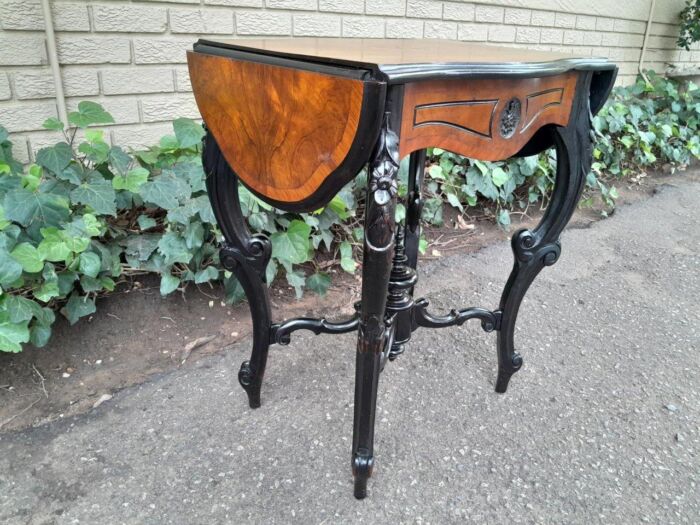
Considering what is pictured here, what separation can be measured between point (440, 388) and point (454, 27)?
2.42m

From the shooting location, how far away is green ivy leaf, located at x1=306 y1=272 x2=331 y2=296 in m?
2.05

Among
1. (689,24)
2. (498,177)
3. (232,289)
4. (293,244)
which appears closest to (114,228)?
(232,289)

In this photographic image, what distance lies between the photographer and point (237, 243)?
1.35 m

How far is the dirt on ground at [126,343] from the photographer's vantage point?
1575mm

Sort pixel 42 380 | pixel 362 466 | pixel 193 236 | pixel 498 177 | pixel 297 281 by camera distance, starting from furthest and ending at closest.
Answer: pixel 498 177, pixel 297 281, pixel 193 236, pixel 42 380, pixel 362 466

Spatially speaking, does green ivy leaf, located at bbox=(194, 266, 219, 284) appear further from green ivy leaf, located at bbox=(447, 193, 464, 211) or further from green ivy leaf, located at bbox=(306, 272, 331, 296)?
green ivy leaf, located at bbox=(447, 193, 464, 211)

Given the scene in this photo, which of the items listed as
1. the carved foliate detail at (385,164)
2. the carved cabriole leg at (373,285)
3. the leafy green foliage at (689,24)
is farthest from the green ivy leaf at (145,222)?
the leafy green foliage at (689,24)

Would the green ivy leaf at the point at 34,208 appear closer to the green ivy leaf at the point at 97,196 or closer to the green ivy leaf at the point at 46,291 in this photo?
the green ivy leaf at the point at 97,196

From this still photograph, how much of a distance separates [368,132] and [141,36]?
1716 millimetres

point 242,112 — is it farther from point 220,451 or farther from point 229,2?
point 229,2

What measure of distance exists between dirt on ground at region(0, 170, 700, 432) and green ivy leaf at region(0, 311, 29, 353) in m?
0.22

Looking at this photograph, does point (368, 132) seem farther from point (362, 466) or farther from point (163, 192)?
point (163, 192)

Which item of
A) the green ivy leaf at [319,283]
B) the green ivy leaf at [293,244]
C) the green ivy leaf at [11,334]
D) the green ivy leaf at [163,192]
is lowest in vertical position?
the green ivy leaf at [319,283]

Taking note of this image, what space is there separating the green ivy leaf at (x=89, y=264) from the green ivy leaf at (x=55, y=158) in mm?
324
